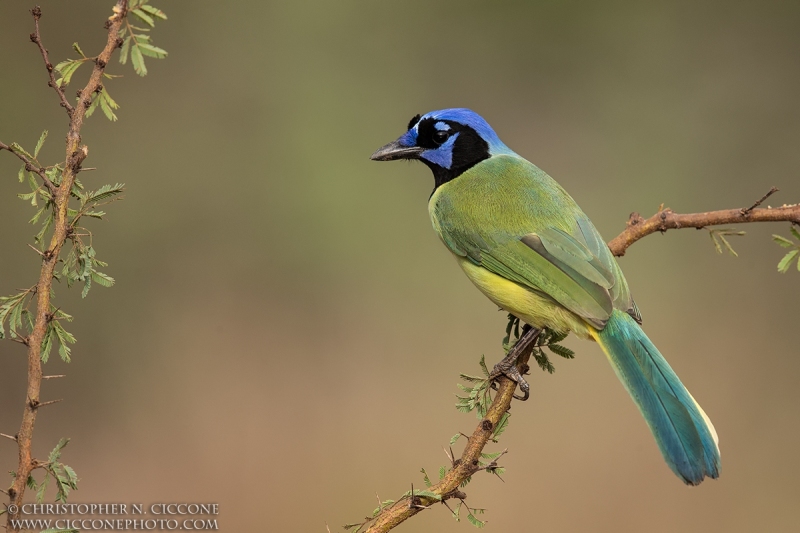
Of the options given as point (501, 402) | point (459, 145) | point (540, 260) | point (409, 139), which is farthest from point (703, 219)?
point (409, 139)

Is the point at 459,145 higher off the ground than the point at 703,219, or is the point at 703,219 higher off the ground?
the point at 459,145

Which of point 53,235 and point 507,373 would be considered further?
point 507,373

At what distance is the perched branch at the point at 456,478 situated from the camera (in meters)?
2.01

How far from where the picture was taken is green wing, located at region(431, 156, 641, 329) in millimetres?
3562

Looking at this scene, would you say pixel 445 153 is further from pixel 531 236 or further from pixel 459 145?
pixel 531 236

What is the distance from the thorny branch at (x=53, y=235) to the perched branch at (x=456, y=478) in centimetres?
81

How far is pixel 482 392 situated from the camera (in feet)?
8.98

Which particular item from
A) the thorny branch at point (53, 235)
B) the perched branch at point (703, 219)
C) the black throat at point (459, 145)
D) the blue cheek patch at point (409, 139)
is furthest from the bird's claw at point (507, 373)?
the thorny branch at point (53, 235)

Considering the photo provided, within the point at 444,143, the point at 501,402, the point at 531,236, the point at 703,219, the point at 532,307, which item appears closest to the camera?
the point at 501,402

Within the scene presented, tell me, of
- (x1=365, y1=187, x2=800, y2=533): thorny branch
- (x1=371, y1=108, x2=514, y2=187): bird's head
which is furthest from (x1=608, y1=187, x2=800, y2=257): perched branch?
(x1=371, y1=108, x2=514, y2=187): bird's head

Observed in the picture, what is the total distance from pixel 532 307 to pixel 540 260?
230mm

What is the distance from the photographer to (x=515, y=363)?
338 cm

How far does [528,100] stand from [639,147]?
→ 46.5 inches

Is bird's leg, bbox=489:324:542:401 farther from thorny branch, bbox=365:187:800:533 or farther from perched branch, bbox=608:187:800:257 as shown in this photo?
perched branch, bbox=608:187:800:257
